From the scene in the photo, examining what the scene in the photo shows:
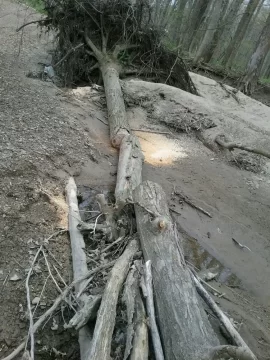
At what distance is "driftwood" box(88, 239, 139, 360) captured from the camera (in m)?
2.63

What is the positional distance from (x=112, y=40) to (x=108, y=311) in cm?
858

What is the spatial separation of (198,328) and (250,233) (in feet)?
9.30

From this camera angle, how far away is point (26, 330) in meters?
3.18

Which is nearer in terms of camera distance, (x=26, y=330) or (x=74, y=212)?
(x=26, y=330)

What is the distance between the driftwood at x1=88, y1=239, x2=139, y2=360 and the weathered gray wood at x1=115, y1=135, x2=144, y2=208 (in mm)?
1238

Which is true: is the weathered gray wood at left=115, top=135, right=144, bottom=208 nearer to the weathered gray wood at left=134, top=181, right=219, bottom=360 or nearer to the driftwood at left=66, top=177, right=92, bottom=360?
the weathered gray wood at left=134, top=181, right=219, bottom=360

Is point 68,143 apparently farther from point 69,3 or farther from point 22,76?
point 69,3

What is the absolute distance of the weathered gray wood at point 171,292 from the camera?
2.81m

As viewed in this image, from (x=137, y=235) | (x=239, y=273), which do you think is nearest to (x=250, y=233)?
(x=239, y=273)

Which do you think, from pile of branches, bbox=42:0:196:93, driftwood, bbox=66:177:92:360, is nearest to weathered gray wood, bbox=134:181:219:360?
driftwood, bbox=66:177:92:360

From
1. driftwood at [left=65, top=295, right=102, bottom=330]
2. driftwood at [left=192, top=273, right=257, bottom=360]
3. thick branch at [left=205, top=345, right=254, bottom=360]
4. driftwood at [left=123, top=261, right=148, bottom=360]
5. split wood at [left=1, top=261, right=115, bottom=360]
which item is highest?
thick branch at [left=205, top=345, right=254, bottom=360]

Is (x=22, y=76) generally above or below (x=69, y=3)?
below

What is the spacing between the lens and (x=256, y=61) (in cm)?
1239

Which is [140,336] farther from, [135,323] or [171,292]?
[171,292]
